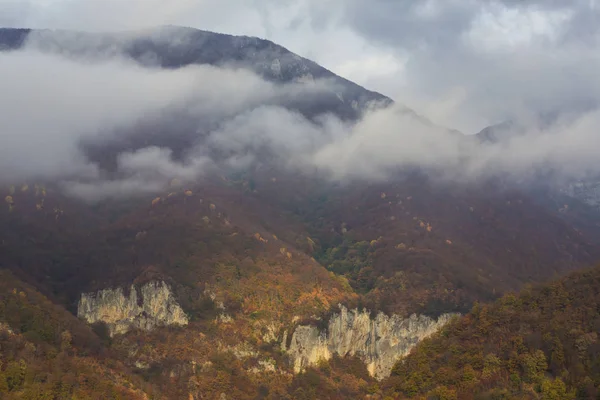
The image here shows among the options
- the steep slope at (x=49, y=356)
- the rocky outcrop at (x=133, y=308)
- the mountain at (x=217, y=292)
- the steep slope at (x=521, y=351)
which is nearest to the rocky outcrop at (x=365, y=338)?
the mountain at (x=217, y=292)

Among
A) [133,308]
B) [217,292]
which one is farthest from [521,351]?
[133,308]

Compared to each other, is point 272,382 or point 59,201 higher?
point 59,201

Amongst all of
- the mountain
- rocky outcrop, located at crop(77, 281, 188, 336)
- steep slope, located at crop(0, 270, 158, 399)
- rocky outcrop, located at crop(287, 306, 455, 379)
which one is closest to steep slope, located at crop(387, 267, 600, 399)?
the mountain

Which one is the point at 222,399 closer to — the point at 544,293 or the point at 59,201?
the point at 544,293

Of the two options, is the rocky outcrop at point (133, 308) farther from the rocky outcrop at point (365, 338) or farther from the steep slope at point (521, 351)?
the steep slope at point (521, 351)

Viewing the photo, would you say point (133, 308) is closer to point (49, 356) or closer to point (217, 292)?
point (217, 292)

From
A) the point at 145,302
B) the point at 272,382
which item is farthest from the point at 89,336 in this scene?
the point at 272,382
